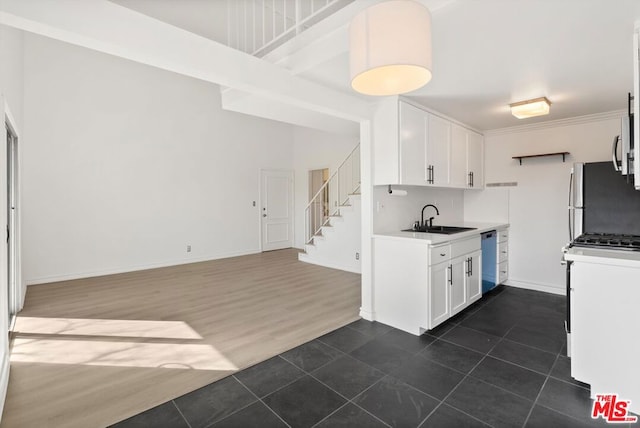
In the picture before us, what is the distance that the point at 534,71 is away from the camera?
2.63 metres

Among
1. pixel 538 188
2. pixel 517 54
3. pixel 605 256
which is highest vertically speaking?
pixel 517 54

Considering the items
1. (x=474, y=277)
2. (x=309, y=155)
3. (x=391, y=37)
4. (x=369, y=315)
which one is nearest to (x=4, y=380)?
(x=369, y=315)

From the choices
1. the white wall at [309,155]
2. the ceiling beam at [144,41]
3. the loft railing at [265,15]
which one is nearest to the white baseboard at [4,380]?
the ceiling beam at [144,41]

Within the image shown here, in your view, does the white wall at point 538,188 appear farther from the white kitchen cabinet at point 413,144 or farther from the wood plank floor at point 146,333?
the wood plank floor at point 146,333

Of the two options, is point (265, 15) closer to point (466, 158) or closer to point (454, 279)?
point (466, 158)

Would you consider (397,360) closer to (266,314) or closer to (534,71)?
(266,314)

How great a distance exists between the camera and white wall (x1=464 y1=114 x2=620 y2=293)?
404cm

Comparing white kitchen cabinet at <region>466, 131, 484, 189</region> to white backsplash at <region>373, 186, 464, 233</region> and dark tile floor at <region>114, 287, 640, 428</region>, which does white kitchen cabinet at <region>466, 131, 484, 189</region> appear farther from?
dark tile floor at <region>114, 287, 640, 428</region>

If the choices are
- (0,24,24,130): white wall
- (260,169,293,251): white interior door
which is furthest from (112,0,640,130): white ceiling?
(260,169,293,251): white interior door

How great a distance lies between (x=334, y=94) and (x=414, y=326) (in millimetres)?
2402

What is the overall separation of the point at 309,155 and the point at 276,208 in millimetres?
1633

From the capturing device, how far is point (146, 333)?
3.12 m

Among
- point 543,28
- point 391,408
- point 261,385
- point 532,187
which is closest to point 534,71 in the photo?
point 543,28

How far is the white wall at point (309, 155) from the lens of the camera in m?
7.54
